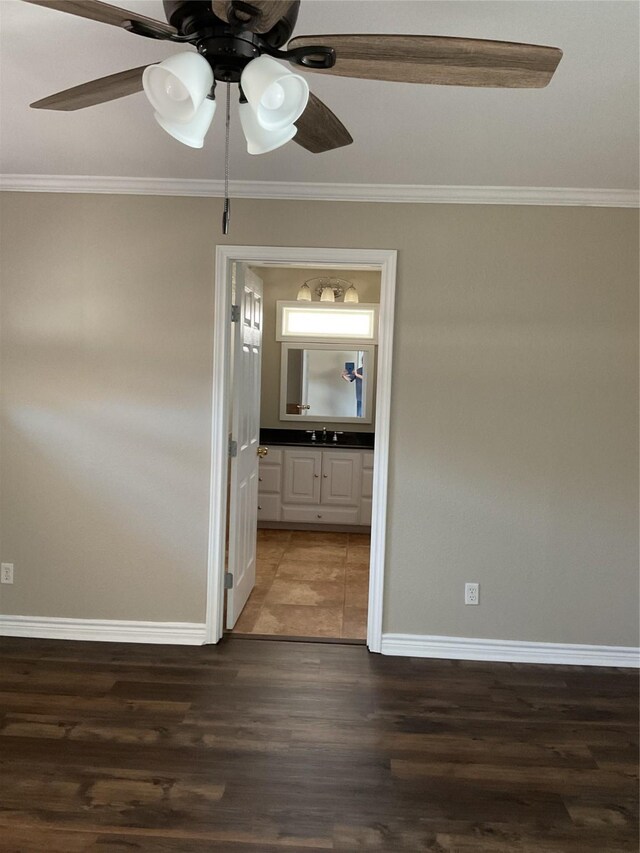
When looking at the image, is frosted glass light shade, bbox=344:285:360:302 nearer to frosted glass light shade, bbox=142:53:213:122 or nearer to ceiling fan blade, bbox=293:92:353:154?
ceiling fan blade, bbox=293:92:353:154

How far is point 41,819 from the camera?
214 cm

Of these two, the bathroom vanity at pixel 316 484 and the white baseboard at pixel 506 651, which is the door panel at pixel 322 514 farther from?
the white baseboard at pixel 506 651

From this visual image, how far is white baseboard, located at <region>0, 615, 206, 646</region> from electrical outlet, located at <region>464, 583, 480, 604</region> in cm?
145

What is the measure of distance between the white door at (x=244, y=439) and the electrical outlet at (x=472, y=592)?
133cm

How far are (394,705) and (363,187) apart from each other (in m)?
2.56

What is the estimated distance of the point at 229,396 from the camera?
11.6 feet

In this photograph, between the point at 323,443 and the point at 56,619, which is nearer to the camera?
the point at 56,619

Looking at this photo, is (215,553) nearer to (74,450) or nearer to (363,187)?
(74,450)

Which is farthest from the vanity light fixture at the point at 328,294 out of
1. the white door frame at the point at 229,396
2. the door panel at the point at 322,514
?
the white door frame at the point at 229,396

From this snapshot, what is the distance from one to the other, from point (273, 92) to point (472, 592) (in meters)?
2.84

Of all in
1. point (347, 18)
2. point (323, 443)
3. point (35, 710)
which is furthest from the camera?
point (323, 443)

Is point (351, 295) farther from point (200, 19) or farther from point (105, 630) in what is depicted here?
point (200, 19)

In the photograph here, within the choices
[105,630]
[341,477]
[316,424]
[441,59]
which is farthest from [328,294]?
[441,59]

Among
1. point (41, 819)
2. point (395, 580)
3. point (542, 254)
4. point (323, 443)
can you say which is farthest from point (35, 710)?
point (323, 443)
